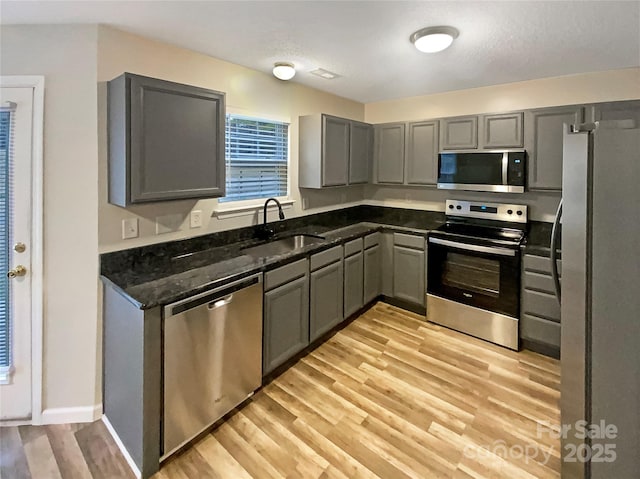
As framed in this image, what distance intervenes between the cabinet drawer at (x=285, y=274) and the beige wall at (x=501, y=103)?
6.73ft

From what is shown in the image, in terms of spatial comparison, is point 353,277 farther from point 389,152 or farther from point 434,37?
point 434,37

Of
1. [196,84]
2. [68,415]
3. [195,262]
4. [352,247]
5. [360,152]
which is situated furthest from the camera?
[360,152]

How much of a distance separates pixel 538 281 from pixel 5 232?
3.79 meters

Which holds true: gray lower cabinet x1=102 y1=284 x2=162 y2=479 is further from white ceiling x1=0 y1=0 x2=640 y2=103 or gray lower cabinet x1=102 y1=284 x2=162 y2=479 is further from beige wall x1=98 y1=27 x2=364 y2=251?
white ceiling x1=0 y1=0 x2=640 y2=103

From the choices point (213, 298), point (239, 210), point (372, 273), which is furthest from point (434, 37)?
point (372, 273)

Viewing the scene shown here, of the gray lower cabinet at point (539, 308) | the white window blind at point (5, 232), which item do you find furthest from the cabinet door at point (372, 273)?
the white window blind at point (5, 232)

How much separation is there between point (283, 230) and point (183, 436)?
1.98 m

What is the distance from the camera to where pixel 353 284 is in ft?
11.6

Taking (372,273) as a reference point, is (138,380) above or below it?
below

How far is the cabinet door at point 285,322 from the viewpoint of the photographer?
2.49m

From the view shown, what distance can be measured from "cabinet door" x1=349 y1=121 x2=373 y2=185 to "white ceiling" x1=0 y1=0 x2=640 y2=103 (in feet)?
2.98

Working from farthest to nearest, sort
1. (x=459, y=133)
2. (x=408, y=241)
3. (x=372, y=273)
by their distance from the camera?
1. (x=372, y=273)
2. (x=408, y=241)
3. (x=459, y=133)

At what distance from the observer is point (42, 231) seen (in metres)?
2.06

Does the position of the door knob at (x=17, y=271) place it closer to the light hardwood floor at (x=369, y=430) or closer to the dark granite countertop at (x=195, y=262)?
the dark granite countertop at (x=195, y=262)
